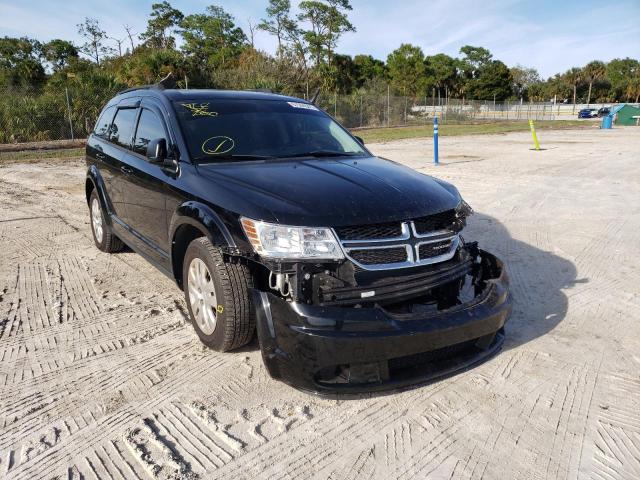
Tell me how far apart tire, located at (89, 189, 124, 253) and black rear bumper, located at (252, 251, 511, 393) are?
328cm

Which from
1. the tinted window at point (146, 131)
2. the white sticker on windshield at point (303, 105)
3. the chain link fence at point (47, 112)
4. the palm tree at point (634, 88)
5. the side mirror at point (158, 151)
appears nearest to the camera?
the side mirror at point (158, 151)

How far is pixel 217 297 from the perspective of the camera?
306 centimetres

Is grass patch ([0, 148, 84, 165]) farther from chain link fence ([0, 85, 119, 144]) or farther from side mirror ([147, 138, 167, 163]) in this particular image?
side mirror ([147, 138, 167, 163])

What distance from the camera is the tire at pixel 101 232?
17.8 feet

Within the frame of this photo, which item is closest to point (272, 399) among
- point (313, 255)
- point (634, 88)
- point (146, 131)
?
point (313, 255)

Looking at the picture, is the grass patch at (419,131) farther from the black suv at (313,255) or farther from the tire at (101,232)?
the black suv at (313,255)

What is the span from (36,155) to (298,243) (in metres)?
16.8

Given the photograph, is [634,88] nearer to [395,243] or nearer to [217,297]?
[395,243]

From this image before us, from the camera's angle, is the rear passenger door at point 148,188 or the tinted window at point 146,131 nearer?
the rear passenger door at point 148,188

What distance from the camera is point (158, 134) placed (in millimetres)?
3982

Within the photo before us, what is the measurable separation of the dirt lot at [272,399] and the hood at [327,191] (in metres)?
1.02

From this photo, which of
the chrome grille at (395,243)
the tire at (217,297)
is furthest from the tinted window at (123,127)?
the chrome grille at (395,243)

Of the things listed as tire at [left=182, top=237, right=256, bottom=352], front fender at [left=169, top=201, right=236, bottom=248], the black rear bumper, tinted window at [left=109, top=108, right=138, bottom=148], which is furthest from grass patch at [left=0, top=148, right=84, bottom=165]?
the black rear bumper

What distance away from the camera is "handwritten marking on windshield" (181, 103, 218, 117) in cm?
392
